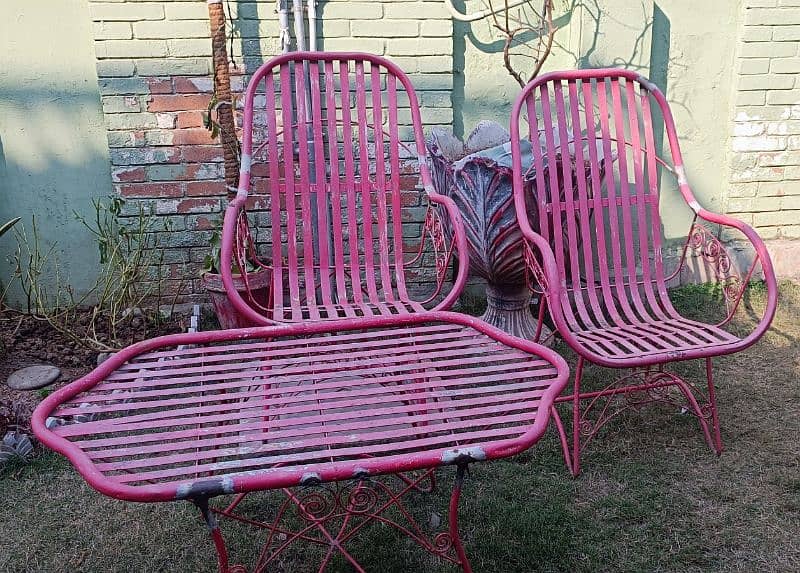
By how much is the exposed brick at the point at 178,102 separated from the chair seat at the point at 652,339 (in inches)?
80.7

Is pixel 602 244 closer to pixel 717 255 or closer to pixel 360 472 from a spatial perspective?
pixel 717 255

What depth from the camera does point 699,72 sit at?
11.3 ft

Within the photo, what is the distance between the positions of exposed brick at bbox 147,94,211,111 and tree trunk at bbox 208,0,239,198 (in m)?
0.16

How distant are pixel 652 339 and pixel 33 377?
94.0 inches

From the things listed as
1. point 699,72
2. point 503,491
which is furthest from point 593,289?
point 699,72

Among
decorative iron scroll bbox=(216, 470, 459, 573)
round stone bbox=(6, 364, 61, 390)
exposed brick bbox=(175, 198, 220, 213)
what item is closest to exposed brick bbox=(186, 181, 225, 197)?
exposed brick bbox=(175, 198, 220, 213)

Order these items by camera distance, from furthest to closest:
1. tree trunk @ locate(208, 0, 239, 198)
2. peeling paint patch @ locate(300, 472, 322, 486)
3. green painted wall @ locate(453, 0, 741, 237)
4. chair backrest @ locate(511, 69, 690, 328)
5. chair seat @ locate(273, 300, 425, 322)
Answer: green painted wall @ locate(453, 0, 741, 237)
tree trunk @ locate(208, 0, 239, 198)
chair backrest @ locate(511, 69, 690, 328)
chair seat @ locate(273, 300, 425, 322)
peeling paint patch @ locate(300, 472, 322, 486)

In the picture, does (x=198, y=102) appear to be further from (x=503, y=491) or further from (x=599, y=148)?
(x=503, y=491)

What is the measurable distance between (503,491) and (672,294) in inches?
79.0

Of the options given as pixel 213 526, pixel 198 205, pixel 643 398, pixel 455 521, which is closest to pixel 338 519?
pixel 455 521

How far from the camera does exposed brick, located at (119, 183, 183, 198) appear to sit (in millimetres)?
3178

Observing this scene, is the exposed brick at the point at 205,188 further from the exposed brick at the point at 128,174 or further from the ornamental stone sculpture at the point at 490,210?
the ornamental stone sculpture at the point at 490,210

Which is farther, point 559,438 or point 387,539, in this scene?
point 559,438

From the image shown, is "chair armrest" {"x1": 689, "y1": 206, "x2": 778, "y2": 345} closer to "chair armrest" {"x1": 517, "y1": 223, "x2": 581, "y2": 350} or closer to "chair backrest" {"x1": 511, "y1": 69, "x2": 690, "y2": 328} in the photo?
"chair backrest" {"x1": 511, "y1": 69, "x2": 690, "y2": 328}
